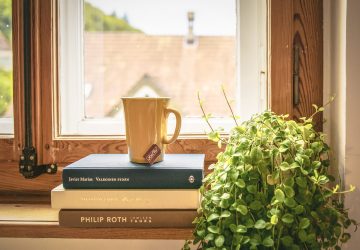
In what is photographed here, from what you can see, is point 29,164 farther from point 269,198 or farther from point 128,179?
point 269,198

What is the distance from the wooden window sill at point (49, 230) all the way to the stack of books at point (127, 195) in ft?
0.06

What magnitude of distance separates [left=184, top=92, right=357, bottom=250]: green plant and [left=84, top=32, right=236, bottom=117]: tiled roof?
1.88 ft

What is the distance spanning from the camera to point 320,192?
3.21 feet

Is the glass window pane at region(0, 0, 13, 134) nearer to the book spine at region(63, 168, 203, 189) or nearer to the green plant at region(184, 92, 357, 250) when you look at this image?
the book spine at region(63, 168, 203, 189)

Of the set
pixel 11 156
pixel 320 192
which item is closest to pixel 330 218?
pixel 320 192

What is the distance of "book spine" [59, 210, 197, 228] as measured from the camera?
3.46ft

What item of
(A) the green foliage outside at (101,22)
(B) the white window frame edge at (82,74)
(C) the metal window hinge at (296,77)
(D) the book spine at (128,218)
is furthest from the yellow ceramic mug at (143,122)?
(A) the green foliage outside at (101,22)

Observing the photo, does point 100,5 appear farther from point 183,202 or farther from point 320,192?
point 320,192

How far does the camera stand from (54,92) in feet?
4.48

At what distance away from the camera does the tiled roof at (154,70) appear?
157 cm

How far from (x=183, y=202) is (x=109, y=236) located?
0.69ft

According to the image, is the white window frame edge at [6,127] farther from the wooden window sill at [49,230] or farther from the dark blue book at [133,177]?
the dark blue book at [133,177]

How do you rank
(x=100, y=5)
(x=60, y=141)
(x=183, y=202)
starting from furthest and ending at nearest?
(x=100, y=5), (x=60, y=141), (x=183, y=202)

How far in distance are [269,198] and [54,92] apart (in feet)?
2.53
